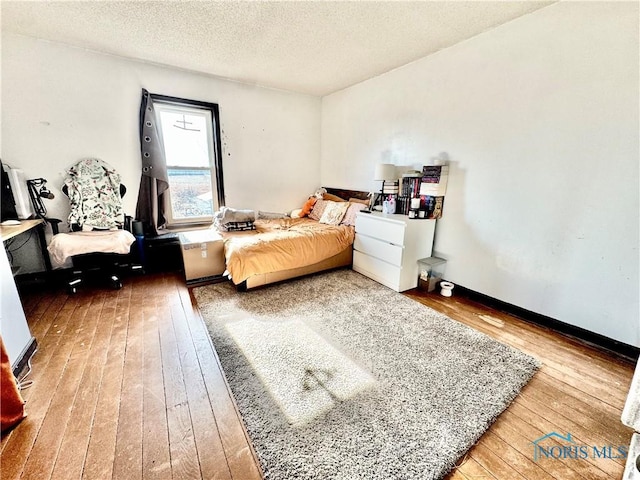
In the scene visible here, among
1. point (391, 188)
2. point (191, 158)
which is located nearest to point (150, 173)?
point (191, 158)

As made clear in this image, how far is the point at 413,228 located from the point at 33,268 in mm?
4131

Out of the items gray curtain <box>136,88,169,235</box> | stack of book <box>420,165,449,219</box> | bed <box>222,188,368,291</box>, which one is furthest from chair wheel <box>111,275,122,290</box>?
stack of book <box>420,165,449,219</box>

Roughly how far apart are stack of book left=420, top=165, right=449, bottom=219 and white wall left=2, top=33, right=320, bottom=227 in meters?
2.31

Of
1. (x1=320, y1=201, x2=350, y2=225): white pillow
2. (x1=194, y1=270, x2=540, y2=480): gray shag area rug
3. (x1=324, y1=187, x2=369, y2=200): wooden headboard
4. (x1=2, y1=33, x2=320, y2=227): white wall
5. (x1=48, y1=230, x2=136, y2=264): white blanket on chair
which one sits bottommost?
(x1=194, y1=270, x2=540, y2=480): gray shag area rug

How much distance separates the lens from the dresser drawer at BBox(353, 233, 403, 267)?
2785mm

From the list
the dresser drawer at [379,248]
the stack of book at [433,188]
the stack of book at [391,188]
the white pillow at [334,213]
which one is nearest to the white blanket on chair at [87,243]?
the white pillow at [334,213]

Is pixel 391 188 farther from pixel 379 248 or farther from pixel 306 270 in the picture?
pixel 306 270

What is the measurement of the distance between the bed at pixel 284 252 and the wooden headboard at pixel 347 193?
0.87 feet

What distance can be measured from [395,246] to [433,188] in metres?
0.72

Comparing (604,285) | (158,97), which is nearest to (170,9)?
(158,97)

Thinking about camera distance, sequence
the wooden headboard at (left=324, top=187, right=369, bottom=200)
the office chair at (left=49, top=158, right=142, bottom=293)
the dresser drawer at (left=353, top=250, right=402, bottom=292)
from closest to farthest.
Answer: the office chair at (left=49, top=158, right=142, bottom=293), the dresser drawer at (left=353, top=250, right=402, bottom=292), the wooden headboard at (left=324, top=187, right=369, bottom=200)

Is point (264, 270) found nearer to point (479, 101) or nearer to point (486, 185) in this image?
point (486, 185)

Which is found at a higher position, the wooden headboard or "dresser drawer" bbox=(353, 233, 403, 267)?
the wooden headboard

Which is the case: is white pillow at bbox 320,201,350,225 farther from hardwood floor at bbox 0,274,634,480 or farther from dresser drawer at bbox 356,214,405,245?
hardwood floor at bbox 0,274,634,480
